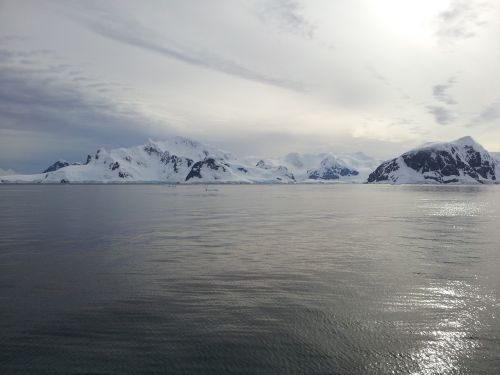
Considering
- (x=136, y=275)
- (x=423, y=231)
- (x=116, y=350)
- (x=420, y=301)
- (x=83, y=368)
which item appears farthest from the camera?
(x=423, y=231)

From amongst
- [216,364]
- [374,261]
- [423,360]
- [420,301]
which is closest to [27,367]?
[216,364]

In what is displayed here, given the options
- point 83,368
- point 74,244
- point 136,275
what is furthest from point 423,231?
point 83,368

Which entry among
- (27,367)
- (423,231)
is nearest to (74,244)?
(27,367)

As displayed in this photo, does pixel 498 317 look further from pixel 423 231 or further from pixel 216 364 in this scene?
pixel 423 231

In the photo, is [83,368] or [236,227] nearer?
[83,368]

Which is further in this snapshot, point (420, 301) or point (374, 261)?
point (374, 261)

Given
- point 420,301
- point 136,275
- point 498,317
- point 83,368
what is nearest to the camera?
point 83,368

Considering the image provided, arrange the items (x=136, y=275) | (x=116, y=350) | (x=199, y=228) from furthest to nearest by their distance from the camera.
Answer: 1. (x=199, y=228)
2. (x=136, y=275)
3. (x=116, y=350)

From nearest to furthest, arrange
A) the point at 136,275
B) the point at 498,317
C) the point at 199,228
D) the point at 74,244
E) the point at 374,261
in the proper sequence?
1. the point at 498,317
2. the point at 136,275
3. the point at 374,261
4. the point at 74,244
5. the point at 199,228

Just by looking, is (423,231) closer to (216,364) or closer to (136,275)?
(136,275)
